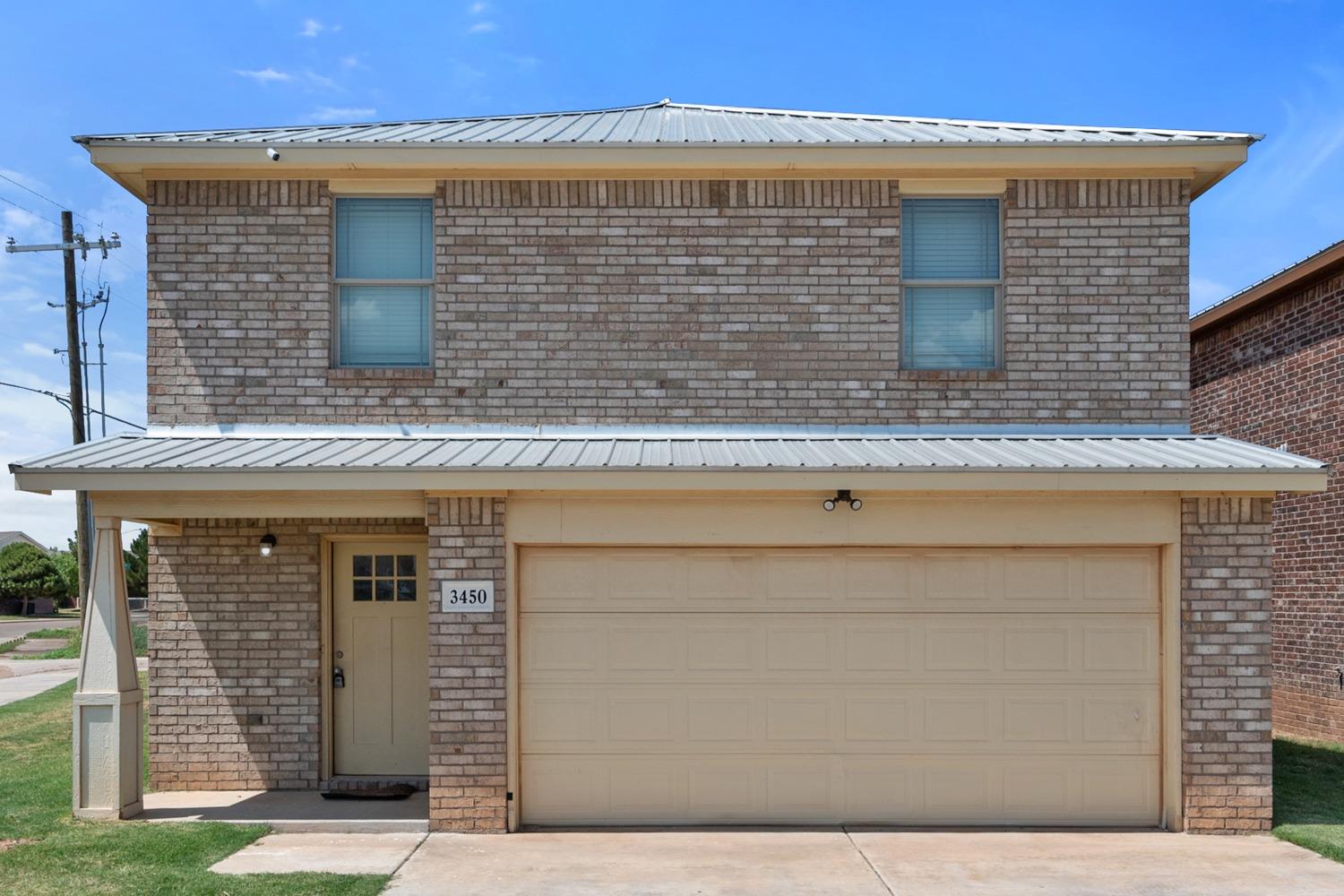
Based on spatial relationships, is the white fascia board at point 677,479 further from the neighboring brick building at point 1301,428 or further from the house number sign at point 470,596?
the neighboring brick building at point 1301,428

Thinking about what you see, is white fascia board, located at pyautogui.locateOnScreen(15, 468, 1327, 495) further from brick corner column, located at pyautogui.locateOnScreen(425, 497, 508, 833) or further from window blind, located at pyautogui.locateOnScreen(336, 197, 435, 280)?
window blind, located at pyautogui.locateOnScreen(336, 197, 435, 280)

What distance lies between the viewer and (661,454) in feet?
30.1

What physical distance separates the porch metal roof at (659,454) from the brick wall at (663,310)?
0.95 feet

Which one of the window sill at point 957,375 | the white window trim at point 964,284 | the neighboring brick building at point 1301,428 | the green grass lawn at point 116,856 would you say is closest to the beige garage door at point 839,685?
the window sill at point 957,375

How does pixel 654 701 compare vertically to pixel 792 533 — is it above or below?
below

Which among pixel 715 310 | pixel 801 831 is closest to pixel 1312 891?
pixel 801 831

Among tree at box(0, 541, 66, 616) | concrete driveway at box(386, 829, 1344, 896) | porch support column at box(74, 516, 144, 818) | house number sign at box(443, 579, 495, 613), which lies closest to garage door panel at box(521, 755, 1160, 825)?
concrete driveway at box(386, 829, 1344, 896)

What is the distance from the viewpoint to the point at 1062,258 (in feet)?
33.4

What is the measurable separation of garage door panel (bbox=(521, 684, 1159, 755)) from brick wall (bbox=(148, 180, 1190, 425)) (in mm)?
2388

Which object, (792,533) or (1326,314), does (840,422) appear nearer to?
(792,533)

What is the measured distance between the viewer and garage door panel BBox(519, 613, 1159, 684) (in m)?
9.19

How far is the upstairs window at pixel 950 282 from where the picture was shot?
1036cm

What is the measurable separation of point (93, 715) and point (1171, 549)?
28.0ft

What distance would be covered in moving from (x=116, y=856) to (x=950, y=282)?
8007mm
